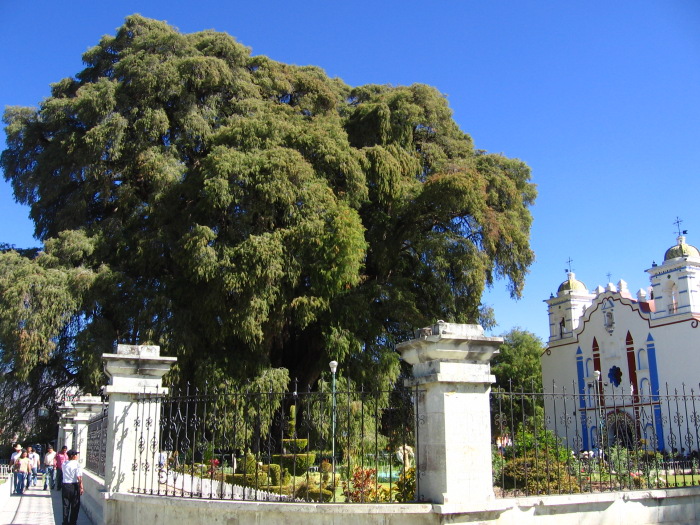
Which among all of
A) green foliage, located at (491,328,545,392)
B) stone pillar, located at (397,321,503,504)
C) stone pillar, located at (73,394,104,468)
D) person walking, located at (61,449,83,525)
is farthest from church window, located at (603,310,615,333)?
stone pillar, located at (397,321,503,504)

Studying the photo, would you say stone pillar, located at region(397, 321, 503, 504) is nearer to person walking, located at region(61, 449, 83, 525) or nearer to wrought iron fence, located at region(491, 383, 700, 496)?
wrought iron fence, located at region(491, 383, 700, 496)

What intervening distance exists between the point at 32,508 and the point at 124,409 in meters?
6.57

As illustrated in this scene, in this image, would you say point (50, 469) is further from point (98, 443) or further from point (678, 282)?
point (678, 282)

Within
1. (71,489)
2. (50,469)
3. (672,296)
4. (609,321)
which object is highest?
(672,296)

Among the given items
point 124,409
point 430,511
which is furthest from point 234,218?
point 430,511

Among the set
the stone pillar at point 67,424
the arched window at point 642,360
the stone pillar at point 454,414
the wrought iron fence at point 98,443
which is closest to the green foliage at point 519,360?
the arched window at point 642,360

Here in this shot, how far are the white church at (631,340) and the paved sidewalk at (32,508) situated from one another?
19.4 m

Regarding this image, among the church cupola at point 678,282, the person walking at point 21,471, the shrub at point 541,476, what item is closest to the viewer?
the shrub at point 541,476

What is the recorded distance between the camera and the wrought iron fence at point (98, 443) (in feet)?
32.7

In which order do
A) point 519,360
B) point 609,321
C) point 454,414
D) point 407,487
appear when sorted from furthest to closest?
point 519,360
point 609,321
point 407,487
point 454,414

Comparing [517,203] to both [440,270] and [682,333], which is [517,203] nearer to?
[440,270]

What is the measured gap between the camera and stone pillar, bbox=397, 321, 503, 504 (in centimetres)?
652

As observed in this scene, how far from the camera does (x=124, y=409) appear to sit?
28.0 feet

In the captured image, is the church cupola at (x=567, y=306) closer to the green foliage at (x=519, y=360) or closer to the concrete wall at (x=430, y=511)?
the green foliage at (x=519, y=360)
